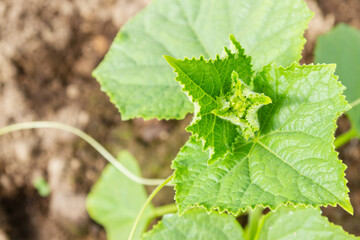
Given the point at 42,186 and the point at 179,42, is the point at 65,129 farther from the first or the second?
the point at 179,42

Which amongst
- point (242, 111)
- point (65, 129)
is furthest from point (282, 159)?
point (65, 129)

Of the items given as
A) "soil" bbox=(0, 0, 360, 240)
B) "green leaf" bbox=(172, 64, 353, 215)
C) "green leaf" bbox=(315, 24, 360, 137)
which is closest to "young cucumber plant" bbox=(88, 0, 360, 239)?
"green leaf" bbox=(172, 64, 353, 215)

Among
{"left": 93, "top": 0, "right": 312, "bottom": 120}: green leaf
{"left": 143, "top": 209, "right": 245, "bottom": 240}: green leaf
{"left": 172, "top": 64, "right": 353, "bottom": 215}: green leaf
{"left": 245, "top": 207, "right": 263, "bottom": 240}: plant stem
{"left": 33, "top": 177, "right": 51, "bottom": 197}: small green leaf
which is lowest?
{"left": 245, "top": 207, "right": 263, "bottom": 240}: plant stem

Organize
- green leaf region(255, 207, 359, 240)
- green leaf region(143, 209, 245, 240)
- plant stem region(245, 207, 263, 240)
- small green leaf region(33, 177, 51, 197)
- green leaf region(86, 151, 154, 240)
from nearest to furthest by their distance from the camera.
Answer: green leaf region(255, 207, 359, 240) < green leaf region(143, 209, 245, 240) < plant stem region(245, 207, 263, 240) < green leaf region(86, 151, 154, 240) < small green leaf region(33, 177, 51, 197)

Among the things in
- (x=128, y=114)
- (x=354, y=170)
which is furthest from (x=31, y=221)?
(x=354, y=170)

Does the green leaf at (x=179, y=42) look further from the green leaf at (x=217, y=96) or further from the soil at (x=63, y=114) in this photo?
the soil at (x=63, y=114)

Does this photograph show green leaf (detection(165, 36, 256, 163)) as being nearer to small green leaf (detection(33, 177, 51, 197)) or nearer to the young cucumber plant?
the young cucumber plant
